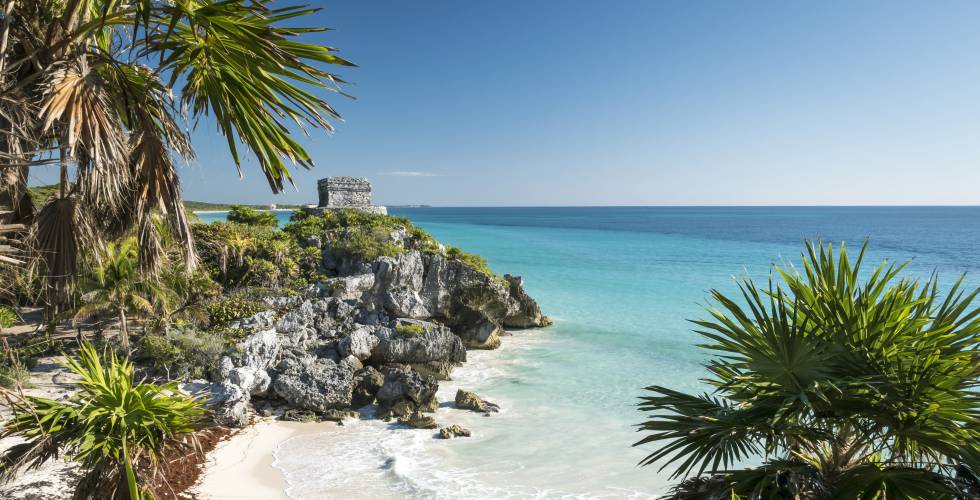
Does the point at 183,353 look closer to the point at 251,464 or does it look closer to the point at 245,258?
the point at 251,464

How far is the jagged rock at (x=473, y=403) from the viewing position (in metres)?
9.92

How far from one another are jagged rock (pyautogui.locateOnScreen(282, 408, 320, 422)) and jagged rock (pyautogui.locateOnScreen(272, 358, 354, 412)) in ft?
0.40

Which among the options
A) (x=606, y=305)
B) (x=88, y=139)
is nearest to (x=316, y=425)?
(x=88, y=139)

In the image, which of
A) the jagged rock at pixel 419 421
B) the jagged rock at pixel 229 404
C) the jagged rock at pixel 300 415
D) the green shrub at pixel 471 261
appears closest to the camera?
the jagged rock at pixel 229 404

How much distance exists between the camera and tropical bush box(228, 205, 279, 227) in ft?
58.5

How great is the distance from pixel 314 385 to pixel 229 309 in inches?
134

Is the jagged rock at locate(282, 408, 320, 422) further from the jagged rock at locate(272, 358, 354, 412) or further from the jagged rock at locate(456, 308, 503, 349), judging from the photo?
the jagged rock at locate(456, 308, 503, 349)

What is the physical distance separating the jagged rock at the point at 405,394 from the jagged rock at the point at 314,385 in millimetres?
677

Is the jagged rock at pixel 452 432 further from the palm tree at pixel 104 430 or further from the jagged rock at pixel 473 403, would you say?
the palm tree at pixel 104 430

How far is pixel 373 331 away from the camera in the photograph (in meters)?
12.3

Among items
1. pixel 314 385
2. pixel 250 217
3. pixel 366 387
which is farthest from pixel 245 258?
pixel 366 387

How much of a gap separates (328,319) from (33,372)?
5616 millimetres

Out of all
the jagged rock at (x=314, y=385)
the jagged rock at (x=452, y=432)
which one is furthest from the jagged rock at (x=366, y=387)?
the jagged rock at (x=452, y=432)

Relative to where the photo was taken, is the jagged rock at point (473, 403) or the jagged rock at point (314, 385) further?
the jagged rock at point (473, 403)
